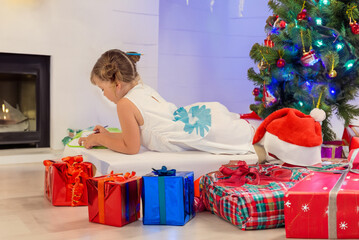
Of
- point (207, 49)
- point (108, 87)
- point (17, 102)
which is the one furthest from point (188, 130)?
point (207, 49)

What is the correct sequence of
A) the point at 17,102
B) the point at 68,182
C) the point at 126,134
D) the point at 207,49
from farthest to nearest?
the point at 207,49 → the point at 17,102 → the point at 126,134 → the point at 68,182

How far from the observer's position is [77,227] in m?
1.57

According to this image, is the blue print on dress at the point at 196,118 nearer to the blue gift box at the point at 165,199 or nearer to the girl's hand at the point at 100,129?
the girl's hand at the point at 100,129

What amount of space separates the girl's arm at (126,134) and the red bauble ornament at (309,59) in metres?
1.09

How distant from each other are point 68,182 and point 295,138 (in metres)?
1.01

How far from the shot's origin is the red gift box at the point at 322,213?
1385mm

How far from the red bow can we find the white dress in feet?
1.64

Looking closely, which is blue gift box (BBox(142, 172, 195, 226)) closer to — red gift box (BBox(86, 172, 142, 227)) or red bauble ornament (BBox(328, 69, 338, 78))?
red gift box (BBox(86, 172, 142, 227))

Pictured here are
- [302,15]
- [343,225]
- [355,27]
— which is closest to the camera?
[343,225]

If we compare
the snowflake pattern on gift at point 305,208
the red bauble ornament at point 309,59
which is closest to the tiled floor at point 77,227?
the snowflake pattern on gift at point 305,208

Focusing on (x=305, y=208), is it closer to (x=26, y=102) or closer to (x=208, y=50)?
(x=26, y=102)

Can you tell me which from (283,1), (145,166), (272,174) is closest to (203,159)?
(145,166)

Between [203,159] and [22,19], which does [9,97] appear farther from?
[203,159]

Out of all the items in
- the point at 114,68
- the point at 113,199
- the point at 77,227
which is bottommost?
the point at 77,227
